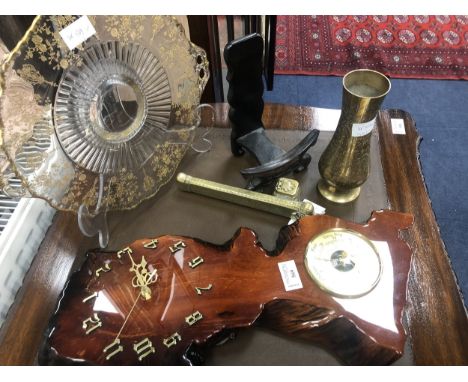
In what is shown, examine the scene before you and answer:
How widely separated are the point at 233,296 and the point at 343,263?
234 mm

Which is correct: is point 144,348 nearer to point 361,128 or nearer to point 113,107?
point 113,107

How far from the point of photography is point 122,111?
0.92 meters

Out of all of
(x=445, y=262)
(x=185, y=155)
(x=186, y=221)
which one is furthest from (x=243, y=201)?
(x=445, y=262)

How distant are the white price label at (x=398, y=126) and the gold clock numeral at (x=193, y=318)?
0.81 m

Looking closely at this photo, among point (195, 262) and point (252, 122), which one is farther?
point (252, 122)

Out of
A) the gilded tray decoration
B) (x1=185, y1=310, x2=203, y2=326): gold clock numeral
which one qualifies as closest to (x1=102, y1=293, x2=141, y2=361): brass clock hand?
(x1=185, y1=310, x2=203, y2=326): gold clock numeral

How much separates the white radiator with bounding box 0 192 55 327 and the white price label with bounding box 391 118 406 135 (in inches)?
39.9

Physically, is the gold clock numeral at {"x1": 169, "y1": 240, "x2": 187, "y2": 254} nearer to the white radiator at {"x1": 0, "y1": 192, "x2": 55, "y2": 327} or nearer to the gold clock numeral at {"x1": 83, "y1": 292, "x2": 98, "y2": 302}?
the gold clock numeral at {"x1": 83, "y1": 292, "x2": 98, "y2": 302}

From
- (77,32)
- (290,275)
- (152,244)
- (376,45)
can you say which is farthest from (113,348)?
(376,45)

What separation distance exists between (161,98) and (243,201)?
1.06 feet

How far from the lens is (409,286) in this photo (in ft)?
3.01

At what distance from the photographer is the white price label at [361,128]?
85 cm
